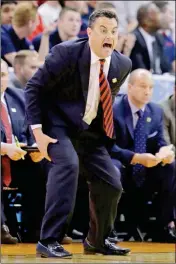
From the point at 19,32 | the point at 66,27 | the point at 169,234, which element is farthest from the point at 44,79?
the point at 66,27

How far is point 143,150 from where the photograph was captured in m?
4.67

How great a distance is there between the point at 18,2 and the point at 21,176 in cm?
193

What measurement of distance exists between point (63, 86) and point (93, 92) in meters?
0.14

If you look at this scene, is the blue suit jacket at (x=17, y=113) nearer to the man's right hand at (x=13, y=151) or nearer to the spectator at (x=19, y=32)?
the man's right hand at (x=13, y=151)

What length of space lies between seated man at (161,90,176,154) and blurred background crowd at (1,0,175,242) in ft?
0.17

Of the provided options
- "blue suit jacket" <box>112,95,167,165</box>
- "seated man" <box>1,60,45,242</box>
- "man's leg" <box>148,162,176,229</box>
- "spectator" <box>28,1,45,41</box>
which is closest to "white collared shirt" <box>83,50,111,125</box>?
"seated man" <box>1,60,45,242</box>

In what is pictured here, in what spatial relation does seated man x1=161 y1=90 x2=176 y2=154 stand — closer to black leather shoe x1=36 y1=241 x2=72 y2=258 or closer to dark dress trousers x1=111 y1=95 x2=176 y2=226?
dark dress trousers x1=111 y1=95 x2=176 y2=226

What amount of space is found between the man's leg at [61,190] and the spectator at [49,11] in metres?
2.95

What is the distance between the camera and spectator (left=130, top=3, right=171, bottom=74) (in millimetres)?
6105

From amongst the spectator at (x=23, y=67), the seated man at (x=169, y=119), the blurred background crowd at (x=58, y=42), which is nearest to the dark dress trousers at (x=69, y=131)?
the blurred background crowd at (x=58, y=42)

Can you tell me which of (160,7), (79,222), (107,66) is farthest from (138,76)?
(160,7)

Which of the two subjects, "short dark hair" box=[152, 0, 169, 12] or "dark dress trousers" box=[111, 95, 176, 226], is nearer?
"dark dress trousers" box=[111, 95, 176, 226]

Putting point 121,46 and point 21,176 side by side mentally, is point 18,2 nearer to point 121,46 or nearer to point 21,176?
point 121,46

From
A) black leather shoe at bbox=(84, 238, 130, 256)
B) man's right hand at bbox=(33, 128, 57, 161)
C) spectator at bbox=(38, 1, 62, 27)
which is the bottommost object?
black leather shoe at bbox=(84, 238, 130, 256)
